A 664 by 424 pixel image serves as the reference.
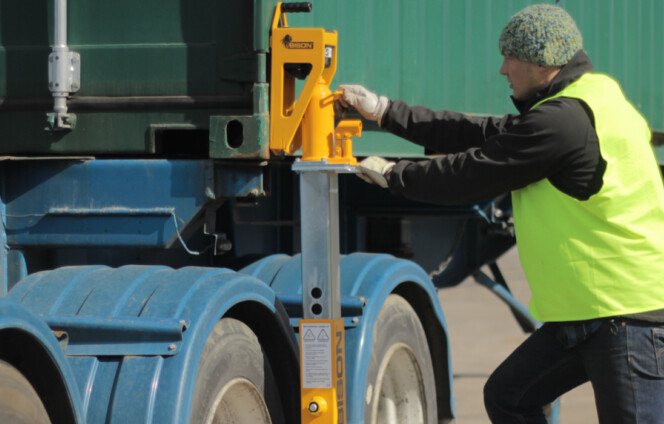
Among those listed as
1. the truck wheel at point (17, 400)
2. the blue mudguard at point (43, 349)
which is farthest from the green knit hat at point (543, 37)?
the truck wheel at point (17, 400)

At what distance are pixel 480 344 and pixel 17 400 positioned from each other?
7.66 meters

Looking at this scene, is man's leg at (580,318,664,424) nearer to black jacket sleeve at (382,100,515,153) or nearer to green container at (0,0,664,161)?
black jacket sleeve at (382,100,515,153)

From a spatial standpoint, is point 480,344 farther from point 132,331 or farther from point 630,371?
point 132,331

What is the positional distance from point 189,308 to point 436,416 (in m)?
1.84

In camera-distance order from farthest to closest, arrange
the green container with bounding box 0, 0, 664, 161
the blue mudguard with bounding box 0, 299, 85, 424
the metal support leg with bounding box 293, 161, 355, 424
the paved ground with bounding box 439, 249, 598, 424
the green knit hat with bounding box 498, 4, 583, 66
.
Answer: the paved ground with bounding box 439, 249, 598, 424 < the green container with bounding box 0, 0, 664, 161 < the metal support leg with bounding box 293, 161, 355, 424 < the green knit hat with bounding box 498, 4, 583, 66 < the blue mudguard with bounding box 0, 299, 85, 424

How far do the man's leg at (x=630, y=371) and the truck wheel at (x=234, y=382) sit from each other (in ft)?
3.53

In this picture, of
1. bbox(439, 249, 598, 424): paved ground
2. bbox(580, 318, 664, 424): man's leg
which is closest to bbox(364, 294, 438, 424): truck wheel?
bbox(580, 318, 664, 424): man's leg

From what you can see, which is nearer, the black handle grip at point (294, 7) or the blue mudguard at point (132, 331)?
the blue mudguard at point (132, 331)

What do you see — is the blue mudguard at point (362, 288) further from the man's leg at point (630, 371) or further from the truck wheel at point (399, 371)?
the man's leg at point (630, 371)

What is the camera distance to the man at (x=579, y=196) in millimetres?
3273

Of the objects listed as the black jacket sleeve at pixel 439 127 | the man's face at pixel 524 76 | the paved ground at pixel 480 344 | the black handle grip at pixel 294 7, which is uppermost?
the black handle grip at pixel 294 7

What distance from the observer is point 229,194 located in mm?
3910

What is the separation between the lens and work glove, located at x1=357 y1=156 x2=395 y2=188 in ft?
11.5

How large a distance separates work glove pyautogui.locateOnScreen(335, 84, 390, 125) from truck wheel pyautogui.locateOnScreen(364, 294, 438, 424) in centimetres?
85
